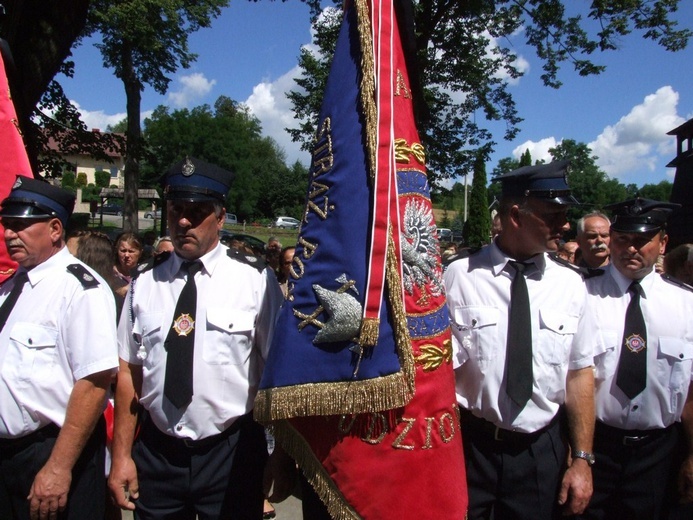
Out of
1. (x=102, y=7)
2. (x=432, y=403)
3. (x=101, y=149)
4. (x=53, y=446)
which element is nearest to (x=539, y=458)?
(x=432, y=403)

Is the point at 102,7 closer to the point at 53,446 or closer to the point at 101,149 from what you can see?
the point at 101,149

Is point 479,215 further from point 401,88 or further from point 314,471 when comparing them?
point 314,471

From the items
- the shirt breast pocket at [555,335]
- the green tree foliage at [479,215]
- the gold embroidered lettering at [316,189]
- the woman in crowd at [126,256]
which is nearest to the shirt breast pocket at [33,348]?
the gold embroidered lettering at [316,189]

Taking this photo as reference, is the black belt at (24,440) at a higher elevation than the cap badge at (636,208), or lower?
lower

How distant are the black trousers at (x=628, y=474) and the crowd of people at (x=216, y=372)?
1 cm

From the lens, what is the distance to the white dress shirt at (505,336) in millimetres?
2588

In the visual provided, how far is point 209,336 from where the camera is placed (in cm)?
266

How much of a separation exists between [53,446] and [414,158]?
2.06 m

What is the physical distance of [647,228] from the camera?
10.0ft

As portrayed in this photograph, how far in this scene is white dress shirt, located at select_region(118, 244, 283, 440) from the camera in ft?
8.59

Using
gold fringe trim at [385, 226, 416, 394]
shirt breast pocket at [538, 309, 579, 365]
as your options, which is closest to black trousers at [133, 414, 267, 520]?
gold fringe trim at [385, 226, 416, 394]

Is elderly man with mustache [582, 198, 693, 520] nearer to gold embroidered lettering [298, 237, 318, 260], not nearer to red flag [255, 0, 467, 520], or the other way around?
red flag [255, 0, 467, 520]

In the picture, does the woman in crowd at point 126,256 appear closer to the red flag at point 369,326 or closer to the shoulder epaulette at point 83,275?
the shoulder epaulette at point 83,275

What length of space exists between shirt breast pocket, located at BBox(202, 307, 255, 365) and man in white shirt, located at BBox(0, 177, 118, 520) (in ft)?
1.52
